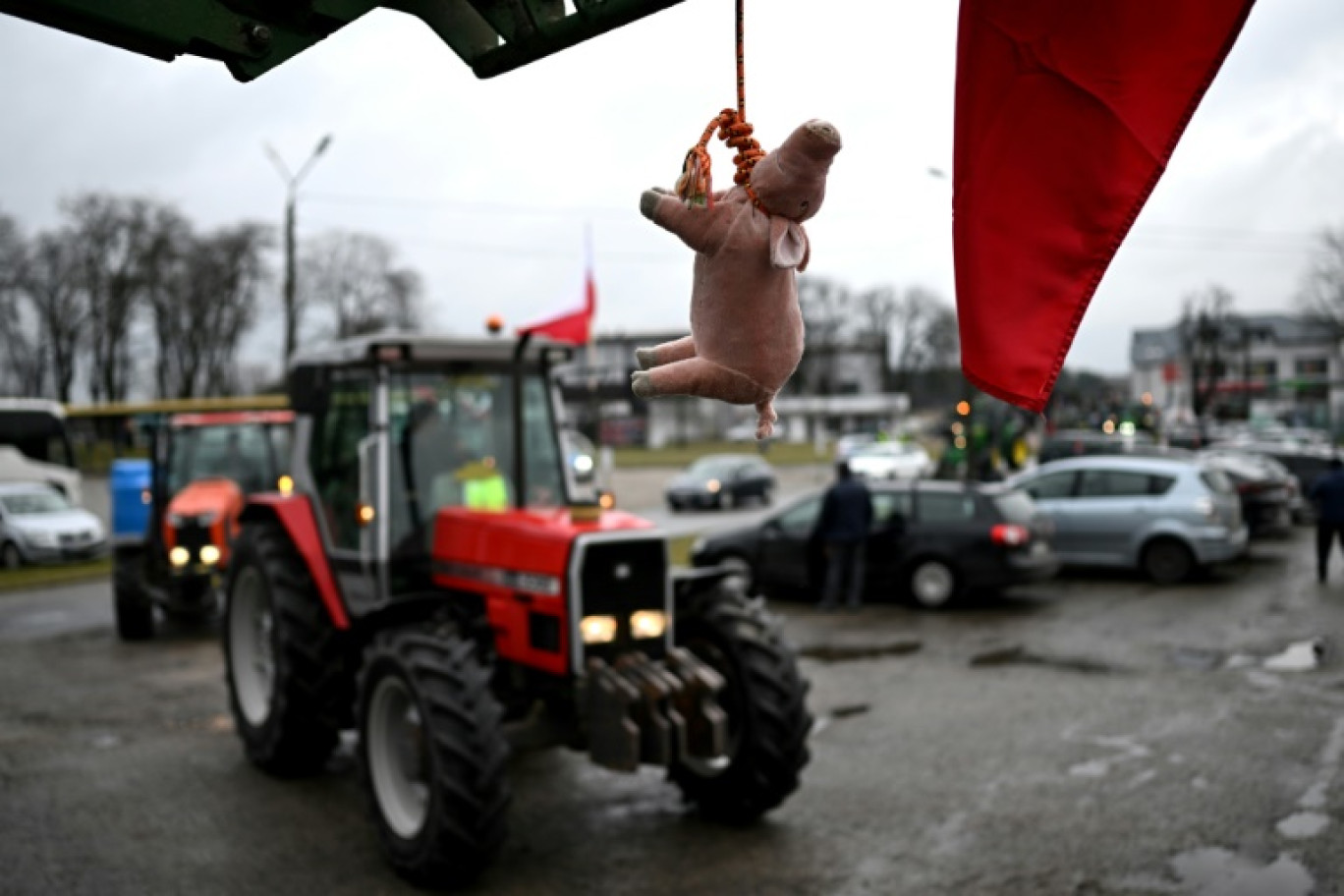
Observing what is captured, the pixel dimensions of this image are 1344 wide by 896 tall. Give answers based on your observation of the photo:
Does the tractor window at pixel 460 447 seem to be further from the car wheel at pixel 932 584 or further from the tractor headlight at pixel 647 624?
the car wheel at pixel 932 584

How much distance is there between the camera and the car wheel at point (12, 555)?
2072 centimetres

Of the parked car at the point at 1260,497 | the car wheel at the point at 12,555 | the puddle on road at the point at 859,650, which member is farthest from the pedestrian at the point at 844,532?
the car wheel at the point at 12,555

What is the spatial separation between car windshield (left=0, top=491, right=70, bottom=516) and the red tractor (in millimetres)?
16472

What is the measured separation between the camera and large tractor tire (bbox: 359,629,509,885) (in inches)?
211

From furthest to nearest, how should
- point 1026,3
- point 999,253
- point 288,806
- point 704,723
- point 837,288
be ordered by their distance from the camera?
1. point 837,288
2. point 288,806
3. point 704,723
4. point 999,253
5. point 1026,3

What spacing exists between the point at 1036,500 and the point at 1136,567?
5.33 ft

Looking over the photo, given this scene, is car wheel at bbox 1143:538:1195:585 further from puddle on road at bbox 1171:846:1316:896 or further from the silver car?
puddle on road at bbox 1171:846:1316:896

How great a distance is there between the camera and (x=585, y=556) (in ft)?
19.7

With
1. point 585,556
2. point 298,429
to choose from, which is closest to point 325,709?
point 298,429

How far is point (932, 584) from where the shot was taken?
45.6 ft

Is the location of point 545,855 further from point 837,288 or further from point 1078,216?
point 837,288

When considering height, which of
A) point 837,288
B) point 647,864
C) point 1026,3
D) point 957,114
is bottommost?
point 647,864

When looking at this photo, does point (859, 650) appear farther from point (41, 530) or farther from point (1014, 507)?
point (41, 530)

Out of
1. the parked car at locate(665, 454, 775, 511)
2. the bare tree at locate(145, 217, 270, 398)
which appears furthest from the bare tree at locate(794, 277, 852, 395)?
the parked car at locate(665, 454, 775, 511)
